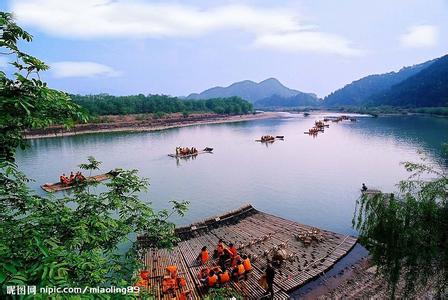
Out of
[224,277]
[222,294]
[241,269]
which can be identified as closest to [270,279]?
[241,269]

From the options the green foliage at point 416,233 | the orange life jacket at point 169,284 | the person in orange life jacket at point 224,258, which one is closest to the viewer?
the green foliage at point 416,233

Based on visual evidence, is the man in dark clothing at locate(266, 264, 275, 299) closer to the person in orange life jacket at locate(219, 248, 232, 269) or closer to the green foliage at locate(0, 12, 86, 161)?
the person in orange life jacket at locate(219, 248, 232, 269)

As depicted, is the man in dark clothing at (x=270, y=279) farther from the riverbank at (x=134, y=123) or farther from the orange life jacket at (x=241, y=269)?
the riverbank at (x=134, y=123)

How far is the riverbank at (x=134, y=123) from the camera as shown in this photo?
85.8m

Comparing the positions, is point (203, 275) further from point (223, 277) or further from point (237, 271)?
point (237, 271)

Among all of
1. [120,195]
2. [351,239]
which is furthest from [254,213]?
[120,195]

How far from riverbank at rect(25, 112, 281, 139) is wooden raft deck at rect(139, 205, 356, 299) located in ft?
222

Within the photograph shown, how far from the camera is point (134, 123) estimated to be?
371ft

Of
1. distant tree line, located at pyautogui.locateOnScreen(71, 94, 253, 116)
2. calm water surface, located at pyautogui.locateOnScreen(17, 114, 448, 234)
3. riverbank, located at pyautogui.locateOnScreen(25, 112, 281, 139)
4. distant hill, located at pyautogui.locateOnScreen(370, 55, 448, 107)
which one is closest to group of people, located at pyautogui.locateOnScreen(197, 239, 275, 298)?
calm water surface, located at pyautogui.locateOnScreen(17, 114, 448, 234)

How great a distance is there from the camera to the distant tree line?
125 metres

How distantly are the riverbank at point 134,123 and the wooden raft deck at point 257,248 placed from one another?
6772cm

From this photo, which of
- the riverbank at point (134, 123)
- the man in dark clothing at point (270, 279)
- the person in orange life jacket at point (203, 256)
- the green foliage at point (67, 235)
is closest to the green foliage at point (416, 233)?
the man in dark clothing at point (270, 279)

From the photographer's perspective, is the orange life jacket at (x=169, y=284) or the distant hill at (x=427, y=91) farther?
the distant hill at (x=427, y=91)

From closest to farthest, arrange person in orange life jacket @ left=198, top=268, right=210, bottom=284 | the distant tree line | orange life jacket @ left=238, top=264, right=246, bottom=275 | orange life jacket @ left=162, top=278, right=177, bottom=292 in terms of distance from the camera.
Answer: orange life jacket @ left=162, top=278, right=177, bottom=292
person in orange life jacket @ left=198, top=268, right=210, bottom=284
orange life jacket @ left=238, top=264, right=246, bottom=275
the distant tree line
